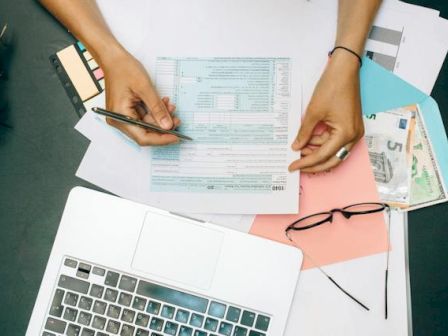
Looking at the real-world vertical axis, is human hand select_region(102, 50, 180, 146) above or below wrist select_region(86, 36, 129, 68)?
below

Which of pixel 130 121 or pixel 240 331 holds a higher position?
pixel 130 121

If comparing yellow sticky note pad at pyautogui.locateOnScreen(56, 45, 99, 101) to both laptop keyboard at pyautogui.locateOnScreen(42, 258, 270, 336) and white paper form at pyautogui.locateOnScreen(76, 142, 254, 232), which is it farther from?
laptop keyboard at pyautogui.locateOnScreen(42, 258, 270, 336)

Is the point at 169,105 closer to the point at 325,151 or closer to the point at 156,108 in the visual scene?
the point at 156,108

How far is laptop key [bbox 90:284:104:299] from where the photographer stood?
692mm

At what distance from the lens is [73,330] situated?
69cm

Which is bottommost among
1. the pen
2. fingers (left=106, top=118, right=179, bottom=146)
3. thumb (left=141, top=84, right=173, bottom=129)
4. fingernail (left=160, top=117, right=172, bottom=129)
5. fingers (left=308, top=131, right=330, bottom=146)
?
fingers (left=106, top=118, right=179, bottom=146)

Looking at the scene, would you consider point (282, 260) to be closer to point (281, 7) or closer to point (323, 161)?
point (323, 161)

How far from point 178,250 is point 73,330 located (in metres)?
0.19

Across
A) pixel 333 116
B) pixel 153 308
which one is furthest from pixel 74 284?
pixel 333 116

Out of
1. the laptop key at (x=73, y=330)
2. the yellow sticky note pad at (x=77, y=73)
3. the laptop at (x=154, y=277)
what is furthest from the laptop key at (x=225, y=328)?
the yellow sticky note pad at (x=77, y=73)

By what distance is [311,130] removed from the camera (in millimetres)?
708

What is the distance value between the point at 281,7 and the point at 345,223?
0.36 m

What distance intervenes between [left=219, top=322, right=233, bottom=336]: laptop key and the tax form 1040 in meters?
0.17

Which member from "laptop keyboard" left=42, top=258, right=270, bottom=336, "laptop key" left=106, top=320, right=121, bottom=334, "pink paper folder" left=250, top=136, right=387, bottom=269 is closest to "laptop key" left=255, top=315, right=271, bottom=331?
"laptop keyboard" left=42, top=258, right=270, bottom=336
